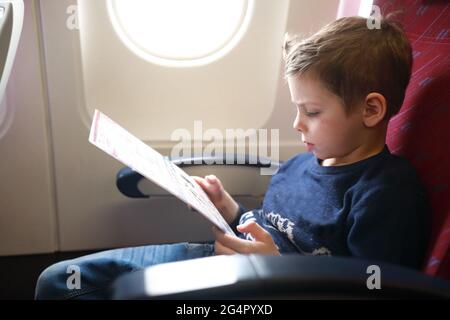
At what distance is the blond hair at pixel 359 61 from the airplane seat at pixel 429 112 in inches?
1.4

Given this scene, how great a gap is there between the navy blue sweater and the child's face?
46 mm

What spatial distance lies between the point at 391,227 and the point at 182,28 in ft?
2.73

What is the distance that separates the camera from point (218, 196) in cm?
102

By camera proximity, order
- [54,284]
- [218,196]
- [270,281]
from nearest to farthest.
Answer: [270,281] → [54,284] → [218,196]

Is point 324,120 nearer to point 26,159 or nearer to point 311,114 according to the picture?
point 311,114

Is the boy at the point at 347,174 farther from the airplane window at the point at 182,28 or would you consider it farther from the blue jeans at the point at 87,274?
the airplane window at the point at 182,28

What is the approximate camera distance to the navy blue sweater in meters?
0.69

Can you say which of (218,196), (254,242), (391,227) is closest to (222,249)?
(254,242)

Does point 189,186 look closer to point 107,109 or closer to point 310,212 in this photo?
point 310,212

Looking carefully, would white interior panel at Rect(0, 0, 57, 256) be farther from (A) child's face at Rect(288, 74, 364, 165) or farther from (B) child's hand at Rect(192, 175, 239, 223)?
(A) child's face at Rect(288, 74, 364, 165)

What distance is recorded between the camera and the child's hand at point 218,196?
1017 mm

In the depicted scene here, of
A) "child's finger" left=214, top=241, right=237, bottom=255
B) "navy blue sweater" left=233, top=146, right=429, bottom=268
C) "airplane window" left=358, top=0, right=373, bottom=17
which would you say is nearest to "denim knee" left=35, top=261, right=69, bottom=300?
"child's finger" left=214, top=241, right=237, bottom=255

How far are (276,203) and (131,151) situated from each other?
354 millimetres

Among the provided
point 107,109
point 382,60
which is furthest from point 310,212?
point 107,109
